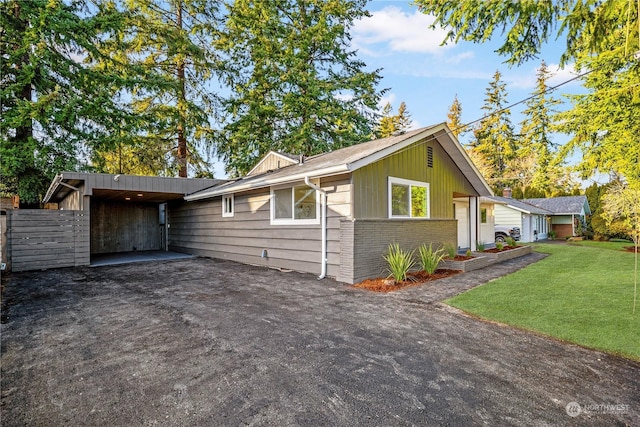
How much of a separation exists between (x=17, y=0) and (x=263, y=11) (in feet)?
34.8

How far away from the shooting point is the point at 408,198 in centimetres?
808

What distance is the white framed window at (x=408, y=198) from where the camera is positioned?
7594 mm

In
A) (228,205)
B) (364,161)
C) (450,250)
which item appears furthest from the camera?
(228,205)

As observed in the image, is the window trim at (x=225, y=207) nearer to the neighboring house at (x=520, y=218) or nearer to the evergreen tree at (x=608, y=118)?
the evergreen tree at (x=608, y=118)

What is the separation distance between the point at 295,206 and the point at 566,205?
25962 mm

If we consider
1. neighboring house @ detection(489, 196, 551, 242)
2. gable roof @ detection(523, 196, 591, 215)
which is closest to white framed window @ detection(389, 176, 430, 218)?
neighboring house @ detection(489, 196, 551, 242)

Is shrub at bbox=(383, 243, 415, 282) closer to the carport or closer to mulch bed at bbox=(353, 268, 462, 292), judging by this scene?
mulch bed at bbox=(353, 268, 462, 292)

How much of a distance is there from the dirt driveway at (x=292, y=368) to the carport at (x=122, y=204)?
5417 millimetres

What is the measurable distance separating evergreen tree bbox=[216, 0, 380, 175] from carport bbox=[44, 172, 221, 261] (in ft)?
17.6

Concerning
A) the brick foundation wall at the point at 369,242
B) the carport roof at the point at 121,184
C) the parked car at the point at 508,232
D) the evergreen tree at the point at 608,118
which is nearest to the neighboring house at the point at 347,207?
the brick foundation wall at the point at 369,242

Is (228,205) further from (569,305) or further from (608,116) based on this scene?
(608,116)

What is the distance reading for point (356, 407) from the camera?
2164mm

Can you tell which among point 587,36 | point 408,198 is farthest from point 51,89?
point 587,36

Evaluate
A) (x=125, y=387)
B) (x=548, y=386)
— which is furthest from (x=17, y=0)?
(x=548, y=386)
